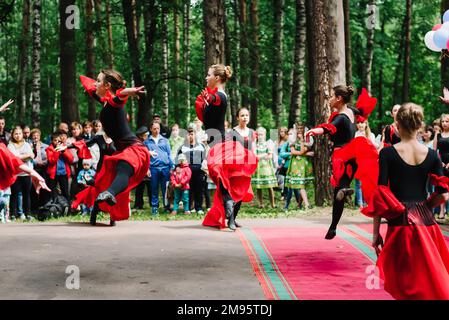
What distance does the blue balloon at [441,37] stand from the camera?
988 centimetres

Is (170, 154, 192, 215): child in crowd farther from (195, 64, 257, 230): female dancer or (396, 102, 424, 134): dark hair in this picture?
(396, 102, 424, 134): dark hair

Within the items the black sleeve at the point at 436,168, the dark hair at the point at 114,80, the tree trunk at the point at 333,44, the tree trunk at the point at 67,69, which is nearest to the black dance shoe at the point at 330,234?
the black sleeve at the point at 436,168

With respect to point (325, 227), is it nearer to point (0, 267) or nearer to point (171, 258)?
point (171, 258)

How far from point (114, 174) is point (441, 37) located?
5006 millimetres

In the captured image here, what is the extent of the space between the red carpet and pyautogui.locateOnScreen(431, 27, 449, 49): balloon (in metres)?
2.96

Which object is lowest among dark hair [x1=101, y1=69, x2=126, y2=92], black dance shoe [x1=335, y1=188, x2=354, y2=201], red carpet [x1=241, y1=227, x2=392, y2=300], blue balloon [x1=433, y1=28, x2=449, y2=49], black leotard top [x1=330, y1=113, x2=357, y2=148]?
red carpet [x1=241, y1=227, x2=392, y2=300]

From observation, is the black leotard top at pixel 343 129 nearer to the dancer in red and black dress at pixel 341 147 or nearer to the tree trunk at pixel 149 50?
the dancer in red and black dress at pixel 341 147

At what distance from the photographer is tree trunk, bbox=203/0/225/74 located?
1468 centimetres

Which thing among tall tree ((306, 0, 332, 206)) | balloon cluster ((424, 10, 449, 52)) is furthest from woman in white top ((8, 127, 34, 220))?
balloon cluster ((424, 10, 449, 52))

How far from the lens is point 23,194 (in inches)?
534

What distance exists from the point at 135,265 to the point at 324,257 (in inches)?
84.9

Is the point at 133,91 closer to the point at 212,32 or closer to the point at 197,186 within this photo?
the point at 197,186

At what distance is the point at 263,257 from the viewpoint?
7.82 m
